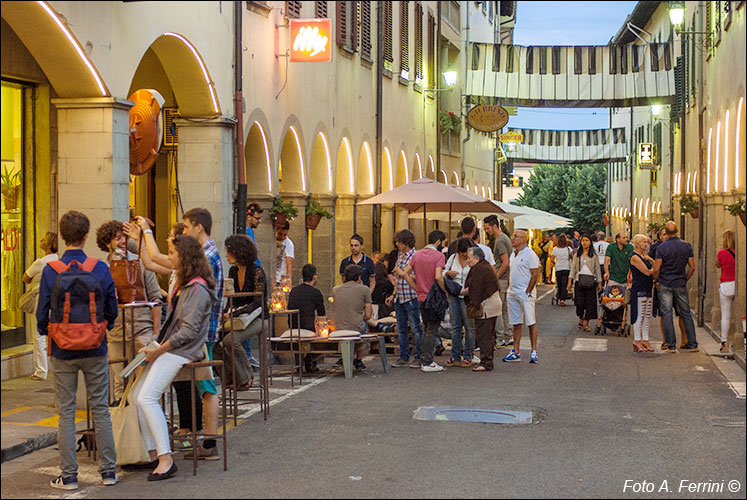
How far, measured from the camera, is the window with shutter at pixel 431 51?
3366 cm

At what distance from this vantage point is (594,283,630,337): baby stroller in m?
19.5

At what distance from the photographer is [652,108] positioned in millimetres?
43000

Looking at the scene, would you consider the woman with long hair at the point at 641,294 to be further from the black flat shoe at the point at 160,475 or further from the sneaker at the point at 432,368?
the black flat shoe at the point at 160,475

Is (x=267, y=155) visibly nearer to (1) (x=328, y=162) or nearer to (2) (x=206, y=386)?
(1) (x=328, y=162)

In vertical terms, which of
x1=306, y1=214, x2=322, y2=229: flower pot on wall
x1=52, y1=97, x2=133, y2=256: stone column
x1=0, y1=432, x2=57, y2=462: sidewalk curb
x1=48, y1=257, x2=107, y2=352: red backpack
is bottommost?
x1=0, y1=432, x2=57, y2=462: sidewalk curb

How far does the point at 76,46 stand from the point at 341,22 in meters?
11.7

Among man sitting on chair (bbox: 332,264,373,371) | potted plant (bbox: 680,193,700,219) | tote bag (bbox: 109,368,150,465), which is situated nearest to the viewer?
tote bag (bbox: 109,368,150,465)

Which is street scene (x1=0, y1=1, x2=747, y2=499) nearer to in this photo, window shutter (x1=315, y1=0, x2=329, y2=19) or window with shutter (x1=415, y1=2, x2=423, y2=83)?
window shutter (x1=315, y1=0, x2=329, y2=19)

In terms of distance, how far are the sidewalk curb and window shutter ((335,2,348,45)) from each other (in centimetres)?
1422

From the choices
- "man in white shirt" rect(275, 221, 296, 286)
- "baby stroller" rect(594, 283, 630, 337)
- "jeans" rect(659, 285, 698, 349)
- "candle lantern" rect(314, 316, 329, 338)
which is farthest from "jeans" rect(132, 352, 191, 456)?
"baby stroller" rect(594, 283, 630, 337)

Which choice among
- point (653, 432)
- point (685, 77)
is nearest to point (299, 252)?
point (653, 432)

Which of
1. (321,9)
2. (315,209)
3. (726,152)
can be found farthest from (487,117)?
(726,152)

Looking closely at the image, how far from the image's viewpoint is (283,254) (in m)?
18.3

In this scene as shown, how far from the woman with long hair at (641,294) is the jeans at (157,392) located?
32.6 ft
